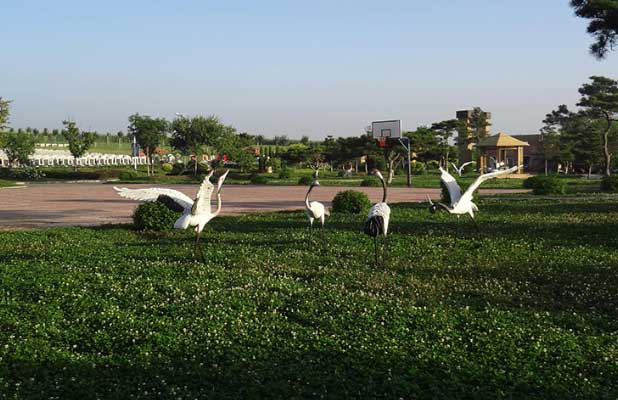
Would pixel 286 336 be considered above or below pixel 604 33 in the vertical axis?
below

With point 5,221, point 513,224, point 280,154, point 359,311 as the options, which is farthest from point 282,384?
point 280,154

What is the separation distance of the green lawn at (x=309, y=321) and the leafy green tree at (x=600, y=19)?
8436 millimetres

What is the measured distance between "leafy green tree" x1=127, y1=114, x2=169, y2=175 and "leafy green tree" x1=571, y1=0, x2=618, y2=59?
4669 cm

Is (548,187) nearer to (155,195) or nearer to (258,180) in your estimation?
(155,195)

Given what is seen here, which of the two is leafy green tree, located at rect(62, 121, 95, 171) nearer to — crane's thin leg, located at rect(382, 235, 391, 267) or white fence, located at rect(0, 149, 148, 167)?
white fence, located at rect(0, 149, 148, 167)

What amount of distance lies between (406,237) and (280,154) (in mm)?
57131

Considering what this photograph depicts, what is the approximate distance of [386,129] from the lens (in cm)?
4025

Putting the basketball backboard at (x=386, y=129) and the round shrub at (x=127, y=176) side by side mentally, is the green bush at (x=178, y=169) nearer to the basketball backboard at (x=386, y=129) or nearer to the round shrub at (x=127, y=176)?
the round shrub at (x=127, y=176)

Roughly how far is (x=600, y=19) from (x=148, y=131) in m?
47.7

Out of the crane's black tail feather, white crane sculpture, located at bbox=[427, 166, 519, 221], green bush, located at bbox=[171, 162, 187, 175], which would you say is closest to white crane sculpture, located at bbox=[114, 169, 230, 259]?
the crane's black tail feather

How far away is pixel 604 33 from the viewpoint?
59.9 feet

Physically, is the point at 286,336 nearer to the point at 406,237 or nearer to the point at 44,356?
the point at 44,356

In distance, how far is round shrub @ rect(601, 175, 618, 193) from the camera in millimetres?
26438

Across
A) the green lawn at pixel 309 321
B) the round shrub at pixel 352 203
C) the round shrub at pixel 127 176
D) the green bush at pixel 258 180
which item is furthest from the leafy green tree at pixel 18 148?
the green lawn at pixel 309 321
